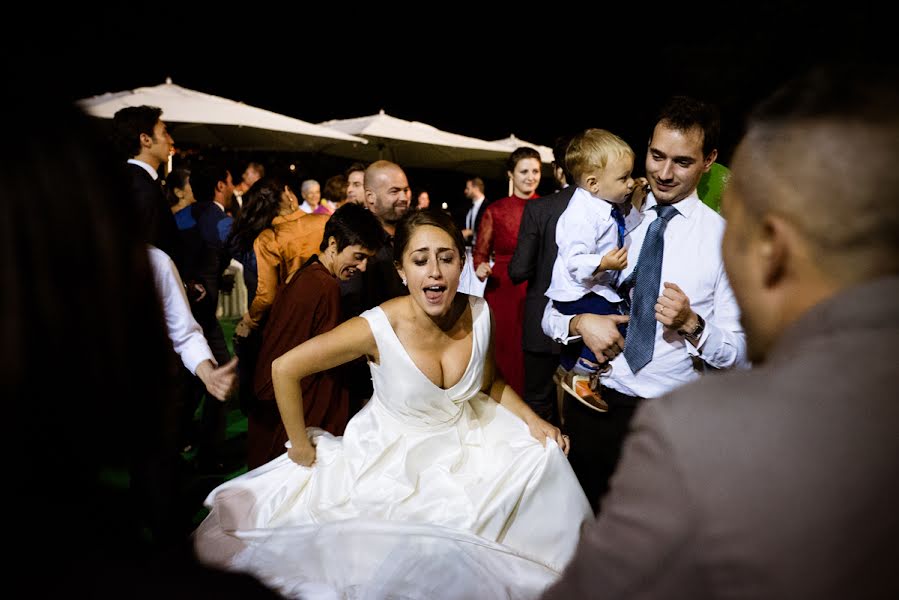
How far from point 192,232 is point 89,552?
4.91 meters

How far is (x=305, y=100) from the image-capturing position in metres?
22.0

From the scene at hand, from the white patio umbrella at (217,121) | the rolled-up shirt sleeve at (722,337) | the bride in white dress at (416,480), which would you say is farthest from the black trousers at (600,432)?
the white patio umbrella at (217,121)

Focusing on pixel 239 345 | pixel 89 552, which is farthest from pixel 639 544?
pixel 239 345

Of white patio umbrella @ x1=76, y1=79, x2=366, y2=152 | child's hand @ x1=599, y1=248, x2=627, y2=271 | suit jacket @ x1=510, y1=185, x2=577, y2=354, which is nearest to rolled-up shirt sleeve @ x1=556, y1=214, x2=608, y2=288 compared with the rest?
child's hand @ x1=599, y1=248, x2=627, y2=271

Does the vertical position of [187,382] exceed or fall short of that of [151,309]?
it falls short

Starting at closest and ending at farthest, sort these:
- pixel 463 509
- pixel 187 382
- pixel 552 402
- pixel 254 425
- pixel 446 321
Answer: pixel 463 509 < pixel 446 321 < pixel 254 425 < pixel 187 382 < pixel 552 402

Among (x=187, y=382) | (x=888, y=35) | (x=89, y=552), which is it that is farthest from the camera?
(x=888, y=35)

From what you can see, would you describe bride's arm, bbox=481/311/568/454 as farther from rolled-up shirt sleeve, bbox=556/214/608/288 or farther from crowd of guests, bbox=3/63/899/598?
rolled-up shirt sleeve, bbox=556/214/608/288

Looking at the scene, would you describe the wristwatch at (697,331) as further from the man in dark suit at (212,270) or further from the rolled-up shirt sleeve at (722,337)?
the man in dark suit at (212,270)

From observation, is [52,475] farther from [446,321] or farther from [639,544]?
[446,321]

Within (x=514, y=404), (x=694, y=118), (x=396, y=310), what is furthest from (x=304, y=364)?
(x=694, y=118)

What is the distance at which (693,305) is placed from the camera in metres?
2.26

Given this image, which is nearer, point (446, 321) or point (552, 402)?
point (446, 321)

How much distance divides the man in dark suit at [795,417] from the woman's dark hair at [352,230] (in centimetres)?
298
